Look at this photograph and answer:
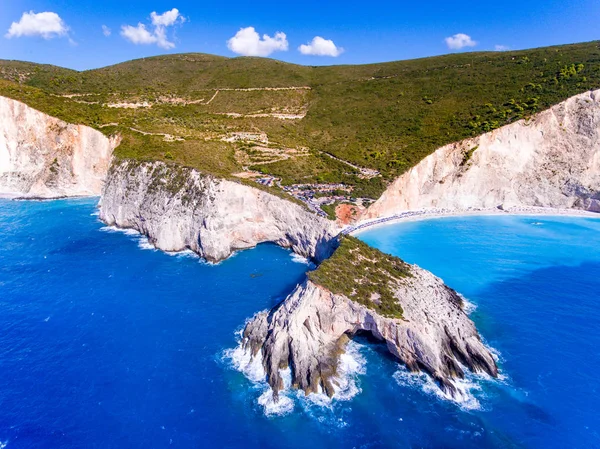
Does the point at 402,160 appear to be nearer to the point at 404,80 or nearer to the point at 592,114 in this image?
the point at 592,114

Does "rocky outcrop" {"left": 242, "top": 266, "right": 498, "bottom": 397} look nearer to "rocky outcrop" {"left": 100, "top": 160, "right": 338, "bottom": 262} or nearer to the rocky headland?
the rocky headland

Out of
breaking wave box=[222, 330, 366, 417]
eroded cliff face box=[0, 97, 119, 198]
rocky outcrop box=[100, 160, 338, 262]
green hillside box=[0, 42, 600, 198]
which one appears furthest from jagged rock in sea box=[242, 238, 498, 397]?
eroded cliff face box=[0, 97, 119, 198]

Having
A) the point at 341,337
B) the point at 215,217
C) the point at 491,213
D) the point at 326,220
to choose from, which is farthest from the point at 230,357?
the point at 491,213

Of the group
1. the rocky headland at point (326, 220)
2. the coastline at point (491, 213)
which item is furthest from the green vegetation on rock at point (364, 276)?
the coastline at point (491, 213)

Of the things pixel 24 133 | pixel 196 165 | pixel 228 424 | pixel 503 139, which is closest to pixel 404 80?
pixel 503 139

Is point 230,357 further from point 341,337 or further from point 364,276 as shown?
point 364,276
